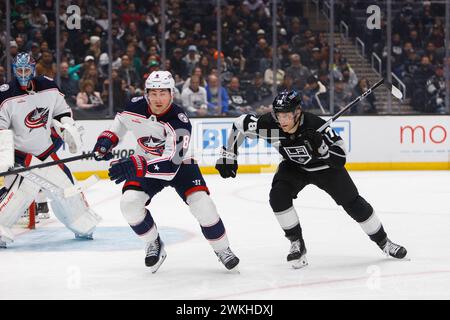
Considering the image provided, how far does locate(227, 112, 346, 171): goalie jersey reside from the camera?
4836 mm

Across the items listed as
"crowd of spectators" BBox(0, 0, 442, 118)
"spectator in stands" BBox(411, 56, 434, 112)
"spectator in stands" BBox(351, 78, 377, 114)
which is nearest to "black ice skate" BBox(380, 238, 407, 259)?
"crowd of spectators" BBox(0, 0, 442, 118)

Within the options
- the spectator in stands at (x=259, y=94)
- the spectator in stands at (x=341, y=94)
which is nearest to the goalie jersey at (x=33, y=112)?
the spectator in stands at (x=259, y=94)

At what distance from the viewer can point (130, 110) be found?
4773 mm

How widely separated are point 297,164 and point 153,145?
82cm

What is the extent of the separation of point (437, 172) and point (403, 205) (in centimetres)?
337

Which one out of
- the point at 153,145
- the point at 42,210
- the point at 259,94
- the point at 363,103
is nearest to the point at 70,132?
the point at 153,145

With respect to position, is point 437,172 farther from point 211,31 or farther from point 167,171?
point 167,171

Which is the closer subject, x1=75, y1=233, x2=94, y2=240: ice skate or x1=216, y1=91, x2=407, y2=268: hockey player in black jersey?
x1=216, y1=91, x2=407, y2=268: hockey player in black jersey

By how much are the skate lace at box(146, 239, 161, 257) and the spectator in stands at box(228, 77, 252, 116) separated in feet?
20.3

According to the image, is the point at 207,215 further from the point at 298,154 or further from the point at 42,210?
the point at 42,210

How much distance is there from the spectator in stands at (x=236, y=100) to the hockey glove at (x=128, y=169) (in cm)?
634

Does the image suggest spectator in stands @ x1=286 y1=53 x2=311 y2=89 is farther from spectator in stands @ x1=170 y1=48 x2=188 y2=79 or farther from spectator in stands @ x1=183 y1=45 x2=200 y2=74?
spectator in stands @ x1=170 y1=48 x2=188 y2=79

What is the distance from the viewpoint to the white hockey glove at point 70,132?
5.87 meters
